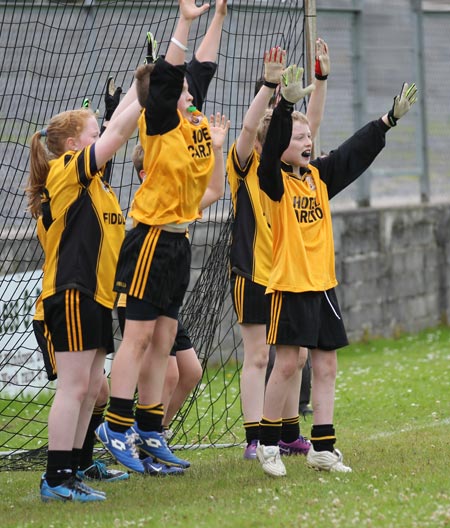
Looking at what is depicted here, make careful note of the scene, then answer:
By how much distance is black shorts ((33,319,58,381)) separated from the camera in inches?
242

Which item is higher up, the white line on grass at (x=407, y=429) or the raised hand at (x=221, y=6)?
the raised hand at (x=221, y=6)

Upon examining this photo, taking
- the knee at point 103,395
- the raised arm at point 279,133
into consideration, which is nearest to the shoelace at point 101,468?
the knee at point 103,395

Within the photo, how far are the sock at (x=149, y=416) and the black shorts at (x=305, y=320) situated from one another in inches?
28.2

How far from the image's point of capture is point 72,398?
572 cm

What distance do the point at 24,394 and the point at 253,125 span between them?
15.7 ft

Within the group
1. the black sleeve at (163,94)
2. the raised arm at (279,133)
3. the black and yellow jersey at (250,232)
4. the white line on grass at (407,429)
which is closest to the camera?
the black sleeve at (163,94)

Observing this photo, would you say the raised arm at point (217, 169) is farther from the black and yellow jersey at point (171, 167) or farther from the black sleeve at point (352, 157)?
the black sleeve at point (352, 157)

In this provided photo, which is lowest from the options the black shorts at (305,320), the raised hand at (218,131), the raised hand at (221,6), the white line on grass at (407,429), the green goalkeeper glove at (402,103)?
the white line on grass at (407,429)

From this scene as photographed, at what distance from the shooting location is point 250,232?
703 centimetres

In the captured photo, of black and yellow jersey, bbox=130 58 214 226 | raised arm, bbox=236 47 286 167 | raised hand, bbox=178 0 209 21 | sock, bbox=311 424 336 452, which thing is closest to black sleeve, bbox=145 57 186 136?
black and yellow jersey, bbox=130 58 214 226

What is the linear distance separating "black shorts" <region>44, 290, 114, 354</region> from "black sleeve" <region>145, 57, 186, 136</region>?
96 cm

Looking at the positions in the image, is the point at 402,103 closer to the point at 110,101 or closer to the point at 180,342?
the point at 110,101

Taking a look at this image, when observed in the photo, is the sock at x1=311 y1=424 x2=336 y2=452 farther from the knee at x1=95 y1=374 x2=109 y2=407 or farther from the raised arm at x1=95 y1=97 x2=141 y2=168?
the raised arm at x1=95 y1=97 x2=141 y2=168

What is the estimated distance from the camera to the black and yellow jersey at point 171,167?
5926 millimetres
